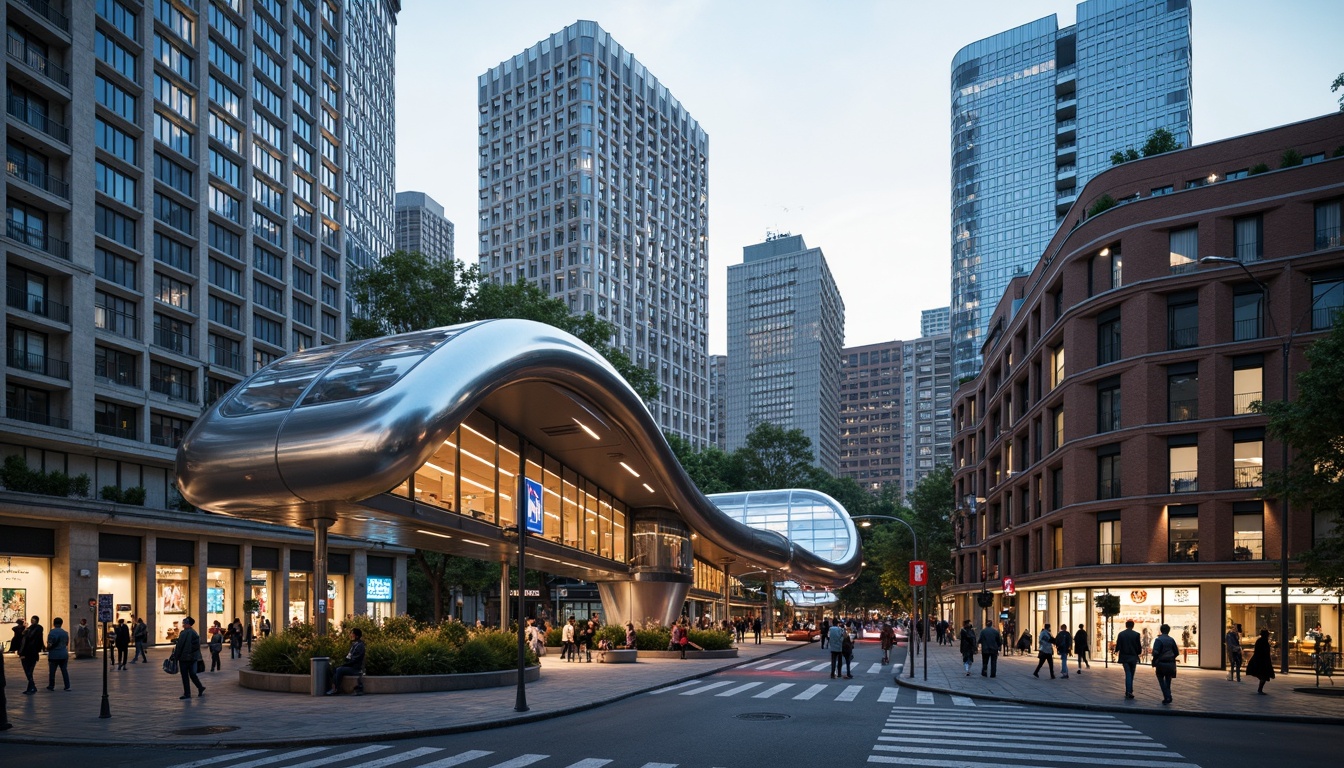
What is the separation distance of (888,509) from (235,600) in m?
84.1

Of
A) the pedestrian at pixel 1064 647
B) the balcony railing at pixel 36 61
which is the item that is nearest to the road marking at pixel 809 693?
the pedestrian at pixel 1064 647

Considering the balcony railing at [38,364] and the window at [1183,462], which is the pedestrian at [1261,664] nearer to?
the window at [1183,462]

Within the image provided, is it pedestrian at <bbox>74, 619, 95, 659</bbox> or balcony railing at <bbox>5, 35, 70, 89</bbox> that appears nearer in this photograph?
pedestrian at <bbox>74, 619, 95, 659</bbox>

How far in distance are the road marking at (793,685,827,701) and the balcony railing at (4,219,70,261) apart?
40.4 meters

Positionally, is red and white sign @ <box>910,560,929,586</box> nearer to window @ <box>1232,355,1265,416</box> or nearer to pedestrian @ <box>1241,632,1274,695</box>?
pedestrian @ <box>1241,632,1274,695</box>

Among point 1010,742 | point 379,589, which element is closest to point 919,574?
point 1010,742

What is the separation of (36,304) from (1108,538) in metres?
49.4

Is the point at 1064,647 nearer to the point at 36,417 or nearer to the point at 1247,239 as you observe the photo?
the point at 1247,239

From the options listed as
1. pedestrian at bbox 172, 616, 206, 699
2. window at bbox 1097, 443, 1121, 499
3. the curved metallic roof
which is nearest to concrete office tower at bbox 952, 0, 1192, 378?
window at bbox 1097, 443, 1121, 499

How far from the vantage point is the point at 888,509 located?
4879 inches

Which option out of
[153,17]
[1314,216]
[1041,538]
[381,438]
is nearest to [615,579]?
[1041,538]

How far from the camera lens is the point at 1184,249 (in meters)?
42.0

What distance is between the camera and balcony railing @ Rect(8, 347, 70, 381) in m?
46.6

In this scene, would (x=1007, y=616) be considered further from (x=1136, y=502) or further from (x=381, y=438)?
(x=381, y=438)
